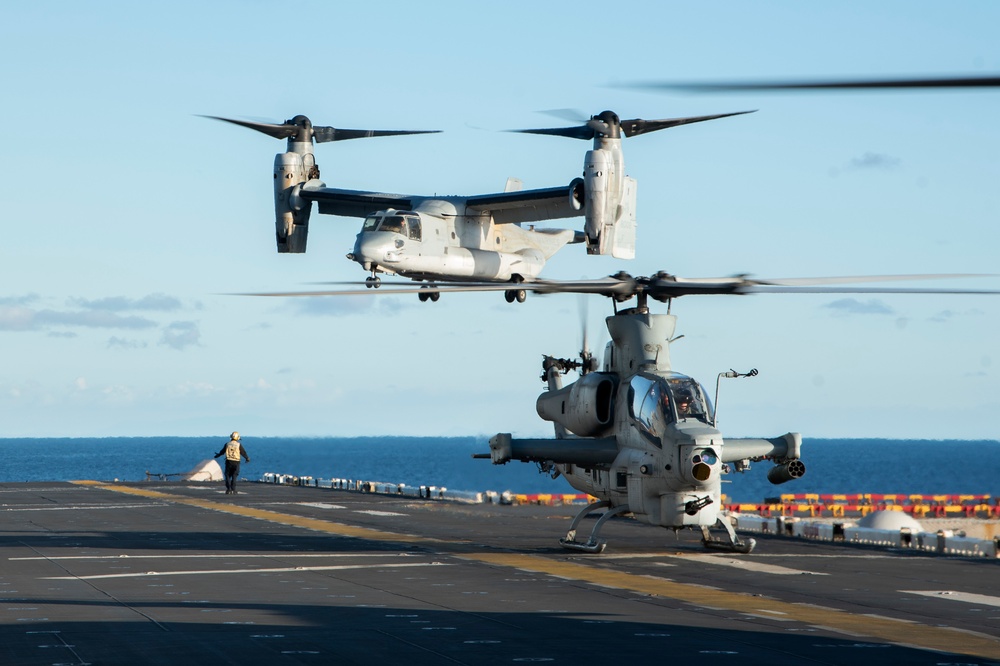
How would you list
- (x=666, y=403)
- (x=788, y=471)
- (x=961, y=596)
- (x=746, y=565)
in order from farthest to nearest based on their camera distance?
(x=788, y=471)
(x=666, y=403)
(x=746, y=565)
(x=961, y=596)

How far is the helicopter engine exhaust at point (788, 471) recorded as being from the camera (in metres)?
22.1

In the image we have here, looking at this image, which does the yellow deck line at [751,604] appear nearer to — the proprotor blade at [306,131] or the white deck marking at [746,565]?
the white deck marking at [746,565]

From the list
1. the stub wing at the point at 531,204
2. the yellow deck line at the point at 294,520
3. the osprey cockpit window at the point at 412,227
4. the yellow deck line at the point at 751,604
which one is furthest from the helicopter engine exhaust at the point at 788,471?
the stub wing at the point at 531,204

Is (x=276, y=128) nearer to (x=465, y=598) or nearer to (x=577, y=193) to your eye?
(x=577, y=193)

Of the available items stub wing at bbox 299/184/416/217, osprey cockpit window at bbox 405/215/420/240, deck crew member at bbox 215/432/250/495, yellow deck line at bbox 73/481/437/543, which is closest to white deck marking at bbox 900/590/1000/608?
yellow deck line at bbox 73/481/437/543

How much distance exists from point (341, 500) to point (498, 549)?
17.7m

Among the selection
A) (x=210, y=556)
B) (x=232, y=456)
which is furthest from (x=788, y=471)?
(x=232, y=456)

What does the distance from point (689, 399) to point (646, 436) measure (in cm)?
97

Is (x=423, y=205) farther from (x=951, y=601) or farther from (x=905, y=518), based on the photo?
(x=951, y=601)

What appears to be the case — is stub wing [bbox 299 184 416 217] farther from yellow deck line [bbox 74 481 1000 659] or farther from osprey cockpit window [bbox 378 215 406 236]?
yellow deck line [bbox 74 481 1000 659]

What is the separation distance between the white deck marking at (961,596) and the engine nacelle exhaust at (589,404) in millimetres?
6748

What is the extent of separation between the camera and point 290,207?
42.9 m

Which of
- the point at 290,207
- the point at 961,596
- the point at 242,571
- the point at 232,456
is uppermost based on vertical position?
the point at 290,207

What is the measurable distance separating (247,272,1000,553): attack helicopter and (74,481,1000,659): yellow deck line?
165cm
